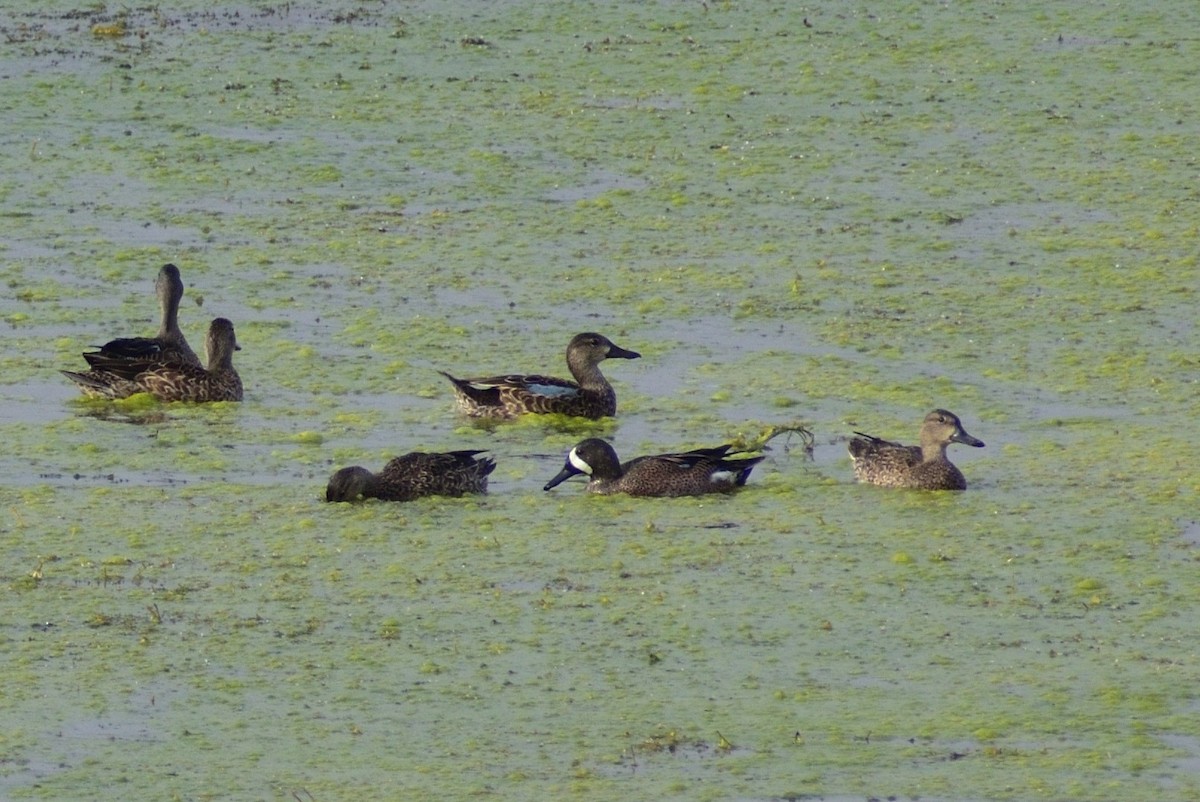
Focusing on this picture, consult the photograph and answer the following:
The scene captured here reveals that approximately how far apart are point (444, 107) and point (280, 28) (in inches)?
126

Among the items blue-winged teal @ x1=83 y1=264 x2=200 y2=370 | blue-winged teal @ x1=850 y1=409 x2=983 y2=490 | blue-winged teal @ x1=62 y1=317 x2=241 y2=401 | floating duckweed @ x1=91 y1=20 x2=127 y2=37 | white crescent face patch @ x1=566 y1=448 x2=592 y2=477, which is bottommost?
white crescent face patch @ x1=566 y1=448 x2=592 y2=477

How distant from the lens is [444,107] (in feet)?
61.0

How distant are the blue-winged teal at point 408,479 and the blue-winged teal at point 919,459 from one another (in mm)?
1737

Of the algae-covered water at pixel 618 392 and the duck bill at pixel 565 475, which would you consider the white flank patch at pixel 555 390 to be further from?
the duck bill at pixel 565 475

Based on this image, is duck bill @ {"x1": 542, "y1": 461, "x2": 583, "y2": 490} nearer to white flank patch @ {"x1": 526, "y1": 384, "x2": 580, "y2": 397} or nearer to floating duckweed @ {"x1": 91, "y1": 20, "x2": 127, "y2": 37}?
white flank patch @ {"x1": 526, "y1": 384, "x2": 580, "y2": 397}

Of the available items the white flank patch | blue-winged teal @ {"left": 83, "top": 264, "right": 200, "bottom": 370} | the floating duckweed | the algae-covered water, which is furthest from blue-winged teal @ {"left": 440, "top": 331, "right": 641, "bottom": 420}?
the floating duckweed

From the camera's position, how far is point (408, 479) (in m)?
11.0

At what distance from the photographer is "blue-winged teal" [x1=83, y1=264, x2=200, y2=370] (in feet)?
42.9

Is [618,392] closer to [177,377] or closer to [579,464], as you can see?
[579,464]

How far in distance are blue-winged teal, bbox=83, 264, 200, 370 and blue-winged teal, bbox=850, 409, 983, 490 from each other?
12.3 ft

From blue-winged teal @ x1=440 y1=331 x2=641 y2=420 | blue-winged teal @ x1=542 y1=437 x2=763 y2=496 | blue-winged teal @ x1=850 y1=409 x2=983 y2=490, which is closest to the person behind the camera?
blue-winged teal @ x1=542 y1=437 x2=763 y2=496

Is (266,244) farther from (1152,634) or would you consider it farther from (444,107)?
(1152,634)

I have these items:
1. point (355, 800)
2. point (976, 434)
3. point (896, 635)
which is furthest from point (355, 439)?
point (355, 800)

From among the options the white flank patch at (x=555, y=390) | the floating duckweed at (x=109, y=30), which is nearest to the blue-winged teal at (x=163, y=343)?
the white flank patch at (x=555, y=390)
